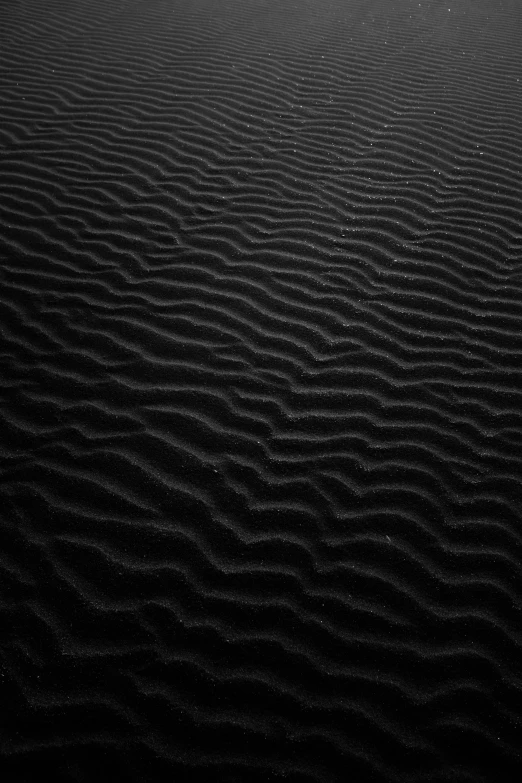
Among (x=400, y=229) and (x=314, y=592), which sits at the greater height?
(x=400, y=229)

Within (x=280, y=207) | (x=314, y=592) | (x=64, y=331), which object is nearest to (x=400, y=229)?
(x=280, y=207)

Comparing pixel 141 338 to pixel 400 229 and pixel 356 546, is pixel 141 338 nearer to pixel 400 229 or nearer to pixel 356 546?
pixel 356 546

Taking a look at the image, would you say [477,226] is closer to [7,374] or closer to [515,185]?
[515,185]

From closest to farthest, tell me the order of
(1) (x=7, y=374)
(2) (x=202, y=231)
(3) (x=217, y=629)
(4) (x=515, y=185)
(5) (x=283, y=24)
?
(3) (x=217, y=629) < (1) (x=7, y=374) < (2) (x=202, y=231) < (4) (x=515, y=185) < (5) (x=283, y=24)

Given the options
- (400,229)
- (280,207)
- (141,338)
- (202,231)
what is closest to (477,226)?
(400,229)

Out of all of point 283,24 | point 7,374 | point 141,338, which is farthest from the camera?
point 283,24

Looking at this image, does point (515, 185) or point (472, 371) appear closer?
point (472, 371)

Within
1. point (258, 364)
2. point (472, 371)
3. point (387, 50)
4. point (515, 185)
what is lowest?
point (258, 364)
